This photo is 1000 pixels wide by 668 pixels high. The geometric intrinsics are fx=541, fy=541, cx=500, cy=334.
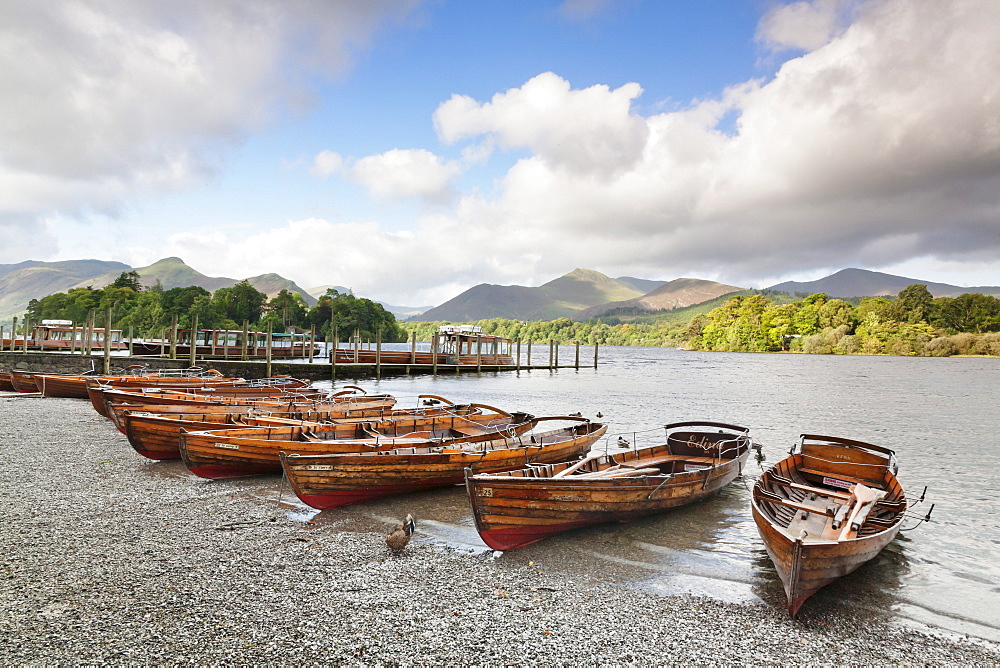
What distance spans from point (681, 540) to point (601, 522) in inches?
60.9

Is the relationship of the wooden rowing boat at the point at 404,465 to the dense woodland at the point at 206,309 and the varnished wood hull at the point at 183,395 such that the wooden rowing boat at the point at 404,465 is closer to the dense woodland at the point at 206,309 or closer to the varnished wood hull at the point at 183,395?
the varnished wood hull at the point at 183,395

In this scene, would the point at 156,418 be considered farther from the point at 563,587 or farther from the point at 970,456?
the point at 970,456

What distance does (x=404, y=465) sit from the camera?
10.7 meters

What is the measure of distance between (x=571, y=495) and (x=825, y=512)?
394 centimetres

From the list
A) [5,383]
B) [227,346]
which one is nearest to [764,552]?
[5,383]

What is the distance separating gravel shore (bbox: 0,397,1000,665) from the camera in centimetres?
550

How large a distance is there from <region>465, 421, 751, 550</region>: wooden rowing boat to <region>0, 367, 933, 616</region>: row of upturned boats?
2 centimetres

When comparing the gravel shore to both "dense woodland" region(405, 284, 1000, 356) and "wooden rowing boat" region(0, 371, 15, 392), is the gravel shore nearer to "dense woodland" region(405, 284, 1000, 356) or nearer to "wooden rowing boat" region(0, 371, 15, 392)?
"wooden rowing boat" region(0, 371, 15, 392)

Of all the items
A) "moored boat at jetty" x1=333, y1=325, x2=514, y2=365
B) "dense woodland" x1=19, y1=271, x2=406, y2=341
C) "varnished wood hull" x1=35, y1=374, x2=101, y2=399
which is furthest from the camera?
"dense woodland" x1=19, y1=271, x2=406, y2=341

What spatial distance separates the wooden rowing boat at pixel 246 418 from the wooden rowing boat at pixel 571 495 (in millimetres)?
5983

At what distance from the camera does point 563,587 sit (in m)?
7.30

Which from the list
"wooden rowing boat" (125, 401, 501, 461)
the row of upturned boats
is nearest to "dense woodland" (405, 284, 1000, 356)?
the row of upturned boats

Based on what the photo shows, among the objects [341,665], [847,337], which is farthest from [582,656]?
[847,337]

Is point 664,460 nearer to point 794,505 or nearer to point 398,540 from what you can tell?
Answer: point 794,505
